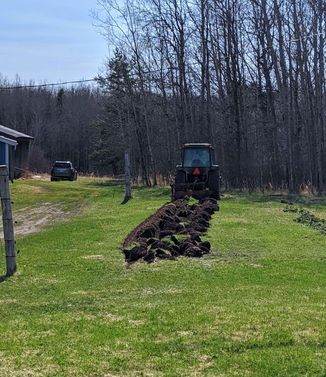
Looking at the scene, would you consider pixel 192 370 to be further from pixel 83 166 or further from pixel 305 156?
pixel 83 166

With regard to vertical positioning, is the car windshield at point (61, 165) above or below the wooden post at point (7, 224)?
above

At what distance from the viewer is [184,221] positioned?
14.4m

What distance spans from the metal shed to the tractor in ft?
59.7

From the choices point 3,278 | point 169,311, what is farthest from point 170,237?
point 169,311

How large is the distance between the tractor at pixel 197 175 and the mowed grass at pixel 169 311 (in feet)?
29.9

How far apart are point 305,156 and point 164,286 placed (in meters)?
29.4

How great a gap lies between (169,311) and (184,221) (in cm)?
817

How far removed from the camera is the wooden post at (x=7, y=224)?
9.03 m

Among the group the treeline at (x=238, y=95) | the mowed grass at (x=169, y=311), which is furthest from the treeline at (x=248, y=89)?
the mowed grass at (x=169, y=311)

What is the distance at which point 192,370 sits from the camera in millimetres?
4332

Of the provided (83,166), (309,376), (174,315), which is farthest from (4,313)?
(83,166)

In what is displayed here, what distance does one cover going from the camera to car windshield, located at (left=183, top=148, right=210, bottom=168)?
913 inches

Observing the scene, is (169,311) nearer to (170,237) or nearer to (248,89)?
(170,237)

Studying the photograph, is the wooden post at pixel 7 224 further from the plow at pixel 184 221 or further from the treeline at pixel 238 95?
the treeline at pixel 238 95
